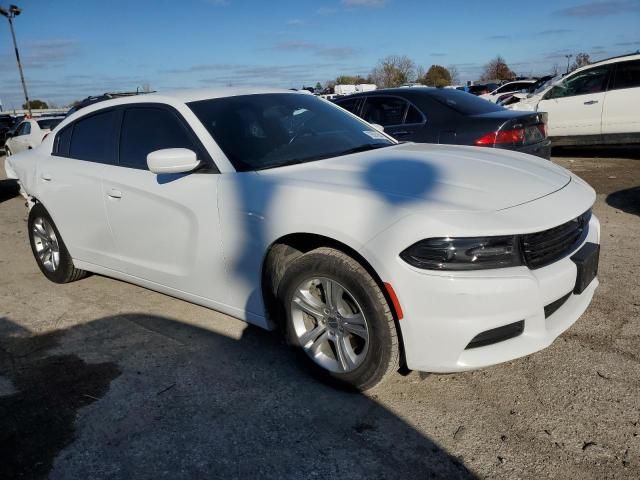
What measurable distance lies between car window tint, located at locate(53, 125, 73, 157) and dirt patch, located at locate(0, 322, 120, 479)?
1605mm

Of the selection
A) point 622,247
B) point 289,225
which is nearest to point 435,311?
point 289,225

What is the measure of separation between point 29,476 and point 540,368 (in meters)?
2.61

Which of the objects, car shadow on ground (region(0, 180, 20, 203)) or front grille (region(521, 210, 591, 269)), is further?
car shadow on ground (region(0, 180, 20, 203))

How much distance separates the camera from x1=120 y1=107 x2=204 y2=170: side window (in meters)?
3.57

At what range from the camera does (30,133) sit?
44.8ft

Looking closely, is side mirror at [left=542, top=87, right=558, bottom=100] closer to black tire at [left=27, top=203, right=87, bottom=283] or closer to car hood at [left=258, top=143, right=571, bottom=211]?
car hood at [left=258, top=143, right=571, bottom=211]

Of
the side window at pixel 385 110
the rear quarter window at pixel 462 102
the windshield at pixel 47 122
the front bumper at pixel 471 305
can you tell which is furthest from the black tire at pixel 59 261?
the windshield at pixel 47 122

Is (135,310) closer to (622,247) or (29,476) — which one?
(29,476)

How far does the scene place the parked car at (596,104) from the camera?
9363 millimetres

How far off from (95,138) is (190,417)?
98.9 inches

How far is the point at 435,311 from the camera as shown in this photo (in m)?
2.43

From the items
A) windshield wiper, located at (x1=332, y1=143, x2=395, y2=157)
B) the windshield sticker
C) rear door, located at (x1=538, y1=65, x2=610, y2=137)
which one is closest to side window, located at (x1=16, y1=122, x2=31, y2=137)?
rear door, located at (x1=538, y1=65, x2=610, y2=137)

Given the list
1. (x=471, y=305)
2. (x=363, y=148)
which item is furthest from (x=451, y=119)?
(x=471, y=305)

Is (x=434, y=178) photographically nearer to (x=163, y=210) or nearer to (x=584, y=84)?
(x=163, y=210)
